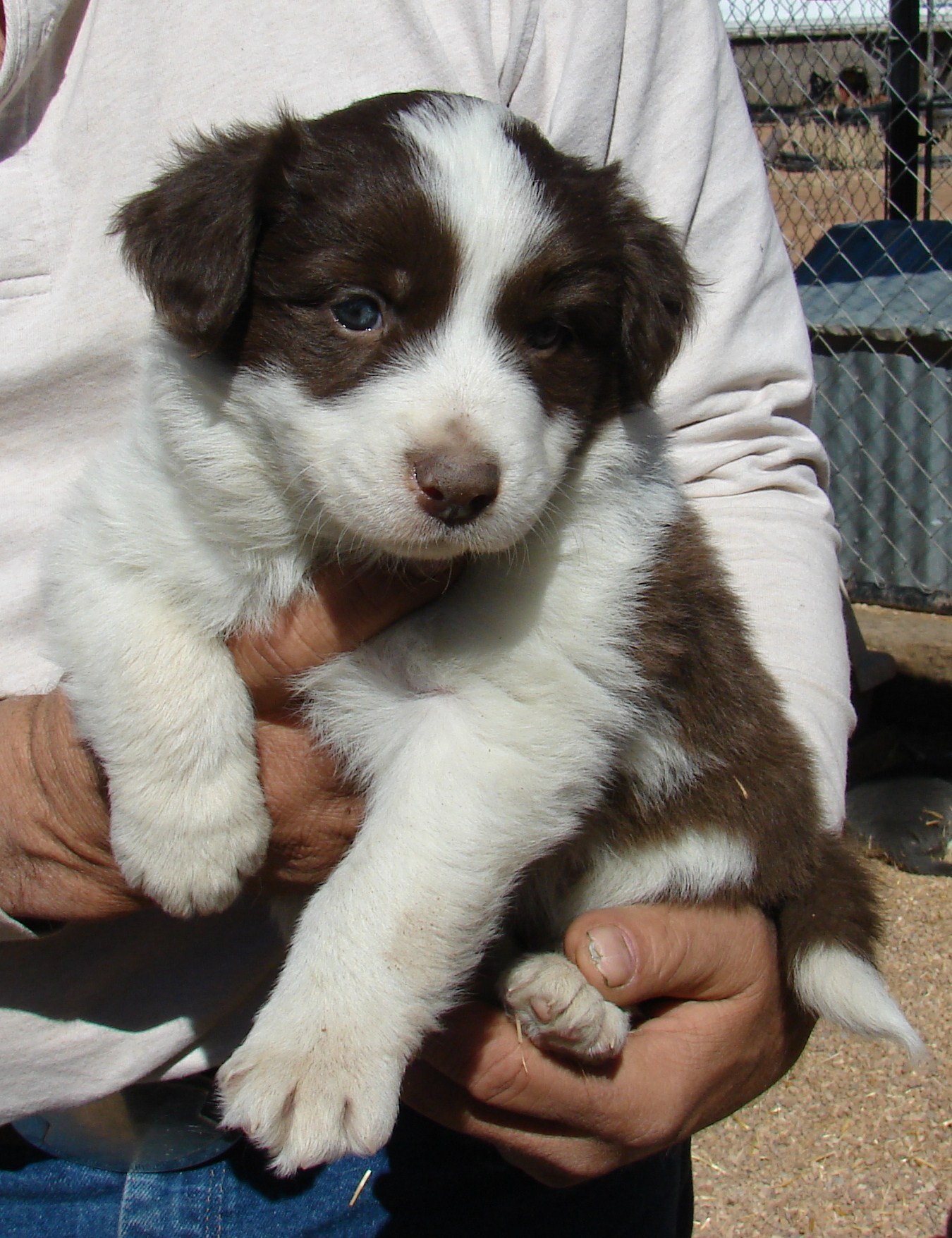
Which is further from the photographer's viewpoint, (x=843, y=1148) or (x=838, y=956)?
(x=843, y=1148)

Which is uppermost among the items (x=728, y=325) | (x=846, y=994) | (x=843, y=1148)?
(x=728, y=325)

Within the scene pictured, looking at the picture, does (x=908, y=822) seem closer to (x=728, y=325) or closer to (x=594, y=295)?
(x=728, y=325)

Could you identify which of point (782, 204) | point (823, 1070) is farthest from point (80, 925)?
point (782, 204)

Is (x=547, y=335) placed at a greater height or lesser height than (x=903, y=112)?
greater

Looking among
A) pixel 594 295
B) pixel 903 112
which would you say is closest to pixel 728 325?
pixel 594 295

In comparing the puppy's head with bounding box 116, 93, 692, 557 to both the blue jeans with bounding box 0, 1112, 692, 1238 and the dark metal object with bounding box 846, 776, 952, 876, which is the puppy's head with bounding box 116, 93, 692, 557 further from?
the dark metal object with bounding box 846, 776, 952, 876

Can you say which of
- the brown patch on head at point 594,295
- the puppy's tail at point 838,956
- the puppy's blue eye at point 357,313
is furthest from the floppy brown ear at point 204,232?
the puppy's tail at point 838,956

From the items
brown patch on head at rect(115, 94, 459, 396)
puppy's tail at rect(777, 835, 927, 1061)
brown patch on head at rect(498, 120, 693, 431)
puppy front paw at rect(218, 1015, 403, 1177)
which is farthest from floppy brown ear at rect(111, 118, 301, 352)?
puppy's tail at rect(777, 835, 927, 1061)
